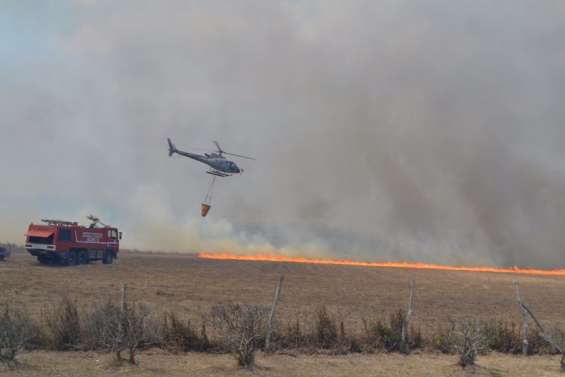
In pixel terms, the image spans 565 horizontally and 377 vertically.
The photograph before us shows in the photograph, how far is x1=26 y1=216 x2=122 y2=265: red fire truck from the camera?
5197cm

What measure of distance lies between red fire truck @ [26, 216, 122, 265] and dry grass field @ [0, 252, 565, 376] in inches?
74.5

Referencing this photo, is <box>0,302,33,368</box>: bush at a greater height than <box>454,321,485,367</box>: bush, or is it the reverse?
<box>454,321,485,367</box>: bush

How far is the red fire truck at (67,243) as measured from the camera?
51969mm

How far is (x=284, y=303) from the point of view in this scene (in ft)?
98.5

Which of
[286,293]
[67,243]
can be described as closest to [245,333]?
[286,293]

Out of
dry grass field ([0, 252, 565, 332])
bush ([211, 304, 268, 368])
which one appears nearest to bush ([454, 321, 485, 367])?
dry grass field ([0, 252, 565, 332])

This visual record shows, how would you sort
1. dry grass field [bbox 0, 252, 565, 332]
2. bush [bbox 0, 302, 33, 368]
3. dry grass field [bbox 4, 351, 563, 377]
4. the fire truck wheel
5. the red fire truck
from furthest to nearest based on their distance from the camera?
1. the fire truck wheel
2. the red fire truck
3. dry grass field [bbox 0, 252, 565, 332]
4. dry grass field [bbox 4, 351, 563, 377]
5. bush [bbox 0, 302, 33, 368]

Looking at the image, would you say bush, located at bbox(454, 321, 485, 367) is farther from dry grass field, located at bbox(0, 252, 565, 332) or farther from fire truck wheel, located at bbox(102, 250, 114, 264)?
fire truck wheel, located at bbox(102, 250, 114, 264)

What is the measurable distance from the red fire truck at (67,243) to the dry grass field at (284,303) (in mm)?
1892

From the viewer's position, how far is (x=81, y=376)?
1515cm

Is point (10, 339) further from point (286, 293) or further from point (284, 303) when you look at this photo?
point (286, 293)

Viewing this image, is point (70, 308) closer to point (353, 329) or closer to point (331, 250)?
point (353, 329)

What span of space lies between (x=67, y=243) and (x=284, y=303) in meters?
30.1

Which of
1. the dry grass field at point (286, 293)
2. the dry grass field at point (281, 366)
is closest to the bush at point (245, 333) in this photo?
the dry grass field at point (281, 366)
